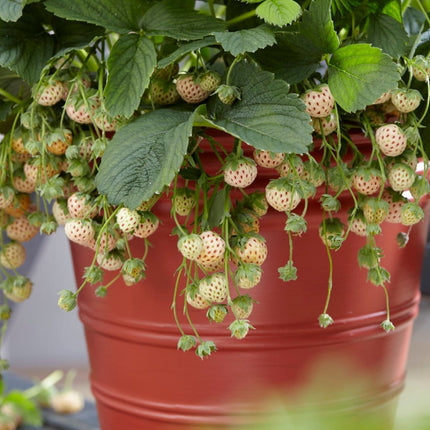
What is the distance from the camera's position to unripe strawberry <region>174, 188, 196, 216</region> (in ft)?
1.60

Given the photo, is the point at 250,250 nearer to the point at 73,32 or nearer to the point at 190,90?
the point at 190,90

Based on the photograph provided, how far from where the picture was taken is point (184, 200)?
0.49m

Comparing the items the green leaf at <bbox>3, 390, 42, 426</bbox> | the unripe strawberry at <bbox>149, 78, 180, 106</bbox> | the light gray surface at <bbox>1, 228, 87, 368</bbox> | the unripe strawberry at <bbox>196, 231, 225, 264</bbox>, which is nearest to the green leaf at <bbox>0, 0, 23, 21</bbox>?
the unripe strawberry at <bbox>149, 78, 180, 106</bbox>

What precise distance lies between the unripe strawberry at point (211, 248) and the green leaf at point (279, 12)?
0.14m

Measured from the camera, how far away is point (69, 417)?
1.03m

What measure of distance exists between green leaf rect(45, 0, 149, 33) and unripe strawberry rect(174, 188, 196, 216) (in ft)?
0.40

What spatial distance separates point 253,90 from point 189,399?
279mm

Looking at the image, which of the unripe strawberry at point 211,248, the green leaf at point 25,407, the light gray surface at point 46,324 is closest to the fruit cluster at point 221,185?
the unripe strawberry at point 211,248

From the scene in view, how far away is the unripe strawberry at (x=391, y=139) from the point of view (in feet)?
1.47

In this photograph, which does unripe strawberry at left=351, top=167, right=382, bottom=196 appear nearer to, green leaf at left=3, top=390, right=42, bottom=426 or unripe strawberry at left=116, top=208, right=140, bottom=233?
unripe strawberry at left=116, top=208, right=140, bottom=233

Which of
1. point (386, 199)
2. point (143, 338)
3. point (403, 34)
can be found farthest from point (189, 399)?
point (403, 34)

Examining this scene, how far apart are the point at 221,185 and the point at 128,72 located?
0.12 metres

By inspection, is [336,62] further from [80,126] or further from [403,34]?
[80,126]

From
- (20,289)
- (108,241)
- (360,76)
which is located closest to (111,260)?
(108,241)
